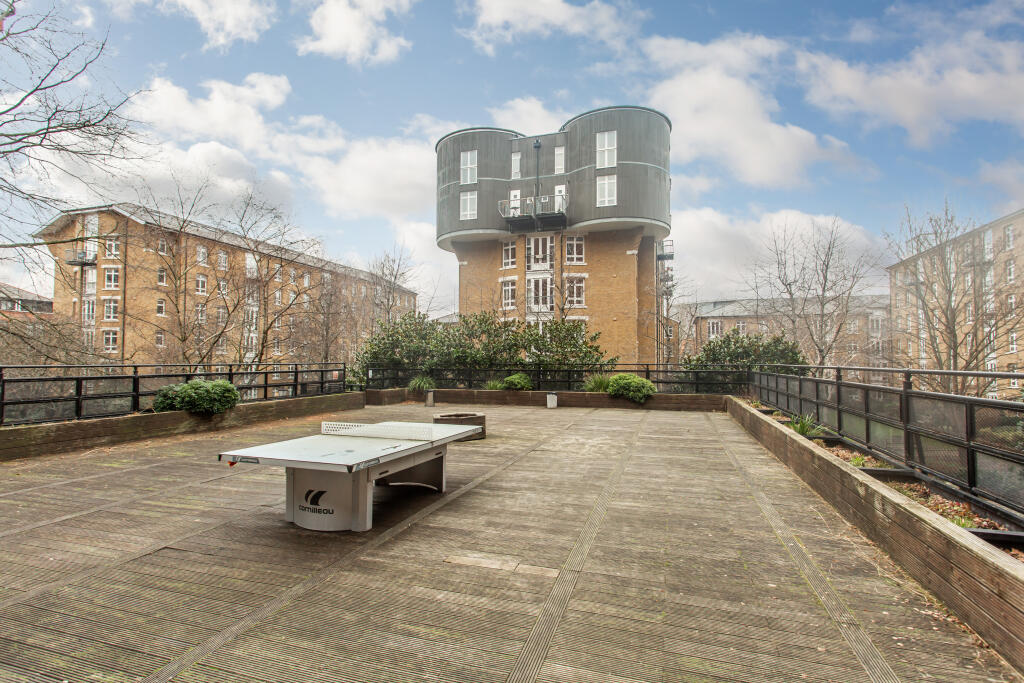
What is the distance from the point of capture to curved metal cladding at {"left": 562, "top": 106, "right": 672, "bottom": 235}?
2897 cm

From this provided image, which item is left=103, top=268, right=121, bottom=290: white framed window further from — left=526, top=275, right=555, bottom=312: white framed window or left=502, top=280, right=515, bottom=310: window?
left=526, top=275, right=555, bottom=312: white framed window

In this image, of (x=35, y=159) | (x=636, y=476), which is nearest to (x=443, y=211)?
(x=35, y=159)

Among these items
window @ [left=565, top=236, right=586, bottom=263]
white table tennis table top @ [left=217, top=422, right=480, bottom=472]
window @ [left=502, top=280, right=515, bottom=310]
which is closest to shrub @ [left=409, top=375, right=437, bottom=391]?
window @ [left=502, top=280, right=515, bottom=310]

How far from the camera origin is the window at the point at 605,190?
29375 mm

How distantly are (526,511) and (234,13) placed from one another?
1262 centimetres

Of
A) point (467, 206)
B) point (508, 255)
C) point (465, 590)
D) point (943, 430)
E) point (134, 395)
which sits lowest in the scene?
point (465, 590)

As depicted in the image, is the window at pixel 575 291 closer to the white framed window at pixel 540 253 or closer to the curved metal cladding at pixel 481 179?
the white framed window at pixel 540 253

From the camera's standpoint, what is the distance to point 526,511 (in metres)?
5.00

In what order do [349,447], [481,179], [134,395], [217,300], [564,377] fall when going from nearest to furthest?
[349,447] → [134,395] → [564,377] → [217,300] → [481,179]

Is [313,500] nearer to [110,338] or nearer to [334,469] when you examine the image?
[334,469]

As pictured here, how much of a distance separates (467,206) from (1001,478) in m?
31.2

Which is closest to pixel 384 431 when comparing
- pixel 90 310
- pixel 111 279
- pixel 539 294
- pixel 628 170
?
pixel 539 294

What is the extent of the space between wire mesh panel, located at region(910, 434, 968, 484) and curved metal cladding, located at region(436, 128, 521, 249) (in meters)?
28.8

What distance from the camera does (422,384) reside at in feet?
64.2
